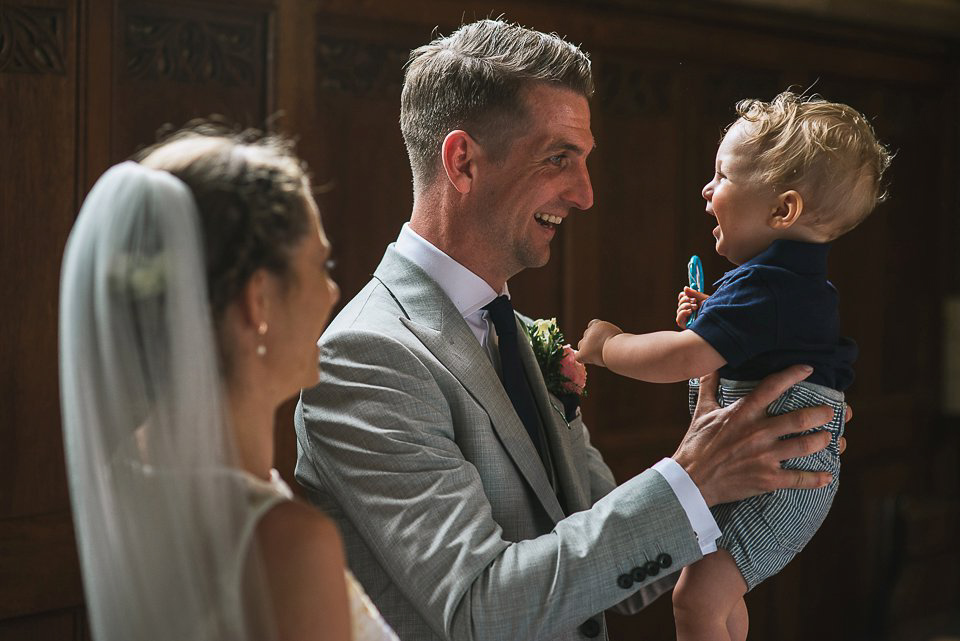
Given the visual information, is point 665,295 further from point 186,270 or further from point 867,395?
point 186,270

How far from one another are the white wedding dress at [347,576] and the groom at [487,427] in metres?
0.37

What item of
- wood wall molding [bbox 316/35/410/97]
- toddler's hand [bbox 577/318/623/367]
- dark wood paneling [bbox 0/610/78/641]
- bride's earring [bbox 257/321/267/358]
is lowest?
dark wood paneling [bbox 0/610/78/641]

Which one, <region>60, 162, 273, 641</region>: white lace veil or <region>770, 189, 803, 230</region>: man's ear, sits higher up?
<region>770, 189, 803, 230</region>: man's ear

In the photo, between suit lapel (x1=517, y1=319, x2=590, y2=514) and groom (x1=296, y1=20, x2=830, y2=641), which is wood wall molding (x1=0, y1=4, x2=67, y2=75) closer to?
groom (x1=296, y1=20, x2=830, y2=641)

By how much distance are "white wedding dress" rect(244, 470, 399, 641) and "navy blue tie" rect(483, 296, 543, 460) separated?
0.77m

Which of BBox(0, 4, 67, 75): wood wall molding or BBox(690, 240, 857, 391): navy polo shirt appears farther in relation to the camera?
BBox(0, 4, 67, 75): wood wall molding

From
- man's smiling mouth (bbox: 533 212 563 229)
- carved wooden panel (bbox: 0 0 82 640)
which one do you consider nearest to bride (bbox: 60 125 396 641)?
man's smiling mouth (bbox: 533 212 563 229)

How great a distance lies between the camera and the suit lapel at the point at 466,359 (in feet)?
6.33

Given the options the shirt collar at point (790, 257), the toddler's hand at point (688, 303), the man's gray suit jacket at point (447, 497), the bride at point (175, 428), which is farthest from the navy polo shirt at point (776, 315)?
the bride at point (175, 428)

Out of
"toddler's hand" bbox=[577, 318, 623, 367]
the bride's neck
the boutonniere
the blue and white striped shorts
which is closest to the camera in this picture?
the bride's neck

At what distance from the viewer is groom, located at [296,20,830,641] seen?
1.72m

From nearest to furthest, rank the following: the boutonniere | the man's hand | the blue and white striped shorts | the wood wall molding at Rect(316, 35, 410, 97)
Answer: the man's hand < the blue and white striped shorts < the boutonniere < the wood wall molding at Rect(316, 35, 410, 97)

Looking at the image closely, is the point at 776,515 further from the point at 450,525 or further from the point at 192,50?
the point at 192,50

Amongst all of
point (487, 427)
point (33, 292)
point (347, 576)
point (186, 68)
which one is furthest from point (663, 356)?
point (186, 68)
